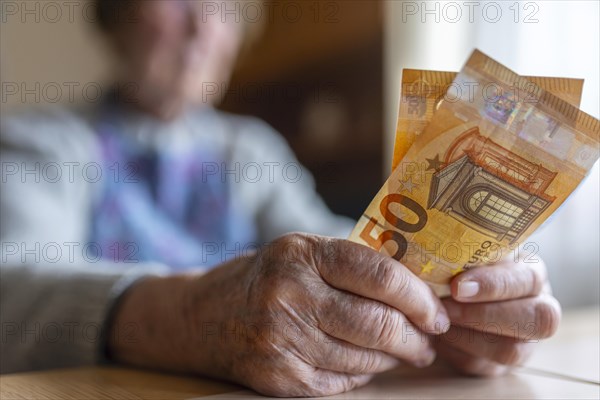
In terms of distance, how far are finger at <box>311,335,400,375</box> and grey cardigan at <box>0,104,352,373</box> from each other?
0.32 metres

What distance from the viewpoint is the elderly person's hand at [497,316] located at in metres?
0.66

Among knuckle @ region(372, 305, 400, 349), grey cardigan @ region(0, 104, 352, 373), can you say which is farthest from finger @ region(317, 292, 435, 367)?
grey cardigan @ region(0, 104, 352, 373)

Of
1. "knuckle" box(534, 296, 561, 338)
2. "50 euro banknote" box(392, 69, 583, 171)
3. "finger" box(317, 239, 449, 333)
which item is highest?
"50 euro banknote" box(392, 69, 583, 171)

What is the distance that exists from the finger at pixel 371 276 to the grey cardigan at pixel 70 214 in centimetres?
33

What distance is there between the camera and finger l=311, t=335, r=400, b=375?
0.60m

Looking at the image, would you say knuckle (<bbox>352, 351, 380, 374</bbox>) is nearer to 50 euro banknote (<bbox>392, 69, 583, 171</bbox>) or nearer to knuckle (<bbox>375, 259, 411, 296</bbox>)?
knuckle (<bbox>375, 259, 411, 296</bbox>)

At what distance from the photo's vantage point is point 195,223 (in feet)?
4.64

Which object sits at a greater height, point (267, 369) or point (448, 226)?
point (448, 226)

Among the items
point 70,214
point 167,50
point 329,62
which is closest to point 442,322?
point 70,214

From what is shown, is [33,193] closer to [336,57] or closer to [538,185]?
[538,185]

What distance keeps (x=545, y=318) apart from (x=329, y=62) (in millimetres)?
2158

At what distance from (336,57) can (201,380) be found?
7.23 feet

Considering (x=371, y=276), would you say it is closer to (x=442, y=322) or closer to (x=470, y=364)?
(x=442, y=322)

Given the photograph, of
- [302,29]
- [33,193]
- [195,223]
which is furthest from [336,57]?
[33,193]
